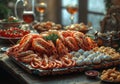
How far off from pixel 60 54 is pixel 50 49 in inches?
2.7

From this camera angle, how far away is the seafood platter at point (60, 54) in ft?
5.41

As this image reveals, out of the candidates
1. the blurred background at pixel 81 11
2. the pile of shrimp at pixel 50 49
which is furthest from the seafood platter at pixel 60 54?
the blurred background at pixel 81 11

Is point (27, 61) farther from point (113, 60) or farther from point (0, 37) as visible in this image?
point (0, 37)

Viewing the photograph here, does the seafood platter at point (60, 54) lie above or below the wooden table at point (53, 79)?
above

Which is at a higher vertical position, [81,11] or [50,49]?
[50,49]

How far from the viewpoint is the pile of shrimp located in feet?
5.54

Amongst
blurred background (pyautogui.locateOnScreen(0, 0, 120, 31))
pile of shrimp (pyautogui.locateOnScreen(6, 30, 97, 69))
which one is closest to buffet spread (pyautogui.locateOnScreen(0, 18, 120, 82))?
pile of shrimp (pyautogui.locateOnScreen(6, 30, 97, 69))

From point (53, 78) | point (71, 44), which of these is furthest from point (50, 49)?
point (53, 78)

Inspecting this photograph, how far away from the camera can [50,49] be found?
72.9 inches

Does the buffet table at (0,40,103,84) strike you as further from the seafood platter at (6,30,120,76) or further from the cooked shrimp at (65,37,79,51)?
the cooked shrimp at (65,37,79,51)

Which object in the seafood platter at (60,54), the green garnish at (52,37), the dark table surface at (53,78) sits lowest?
the dark table surface at (53,78)

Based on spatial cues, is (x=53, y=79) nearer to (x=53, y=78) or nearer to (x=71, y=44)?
(x=53, y=78)

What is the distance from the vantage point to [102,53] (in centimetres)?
181

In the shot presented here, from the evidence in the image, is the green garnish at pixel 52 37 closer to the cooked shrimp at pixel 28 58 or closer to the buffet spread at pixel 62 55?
the buffet spread at pixel 62 55
